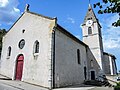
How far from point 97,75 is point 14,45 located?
56.3 feet

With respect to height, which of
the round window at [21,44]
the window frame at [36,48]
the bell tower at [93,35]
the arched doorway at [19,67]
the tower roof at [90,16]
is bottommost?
Answer: the arched doorway at [19,67]

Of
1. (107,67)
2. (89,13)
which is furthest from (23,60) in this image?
(89,13)

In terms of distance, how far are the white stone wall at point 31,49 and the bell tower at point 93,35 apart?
15.6 meters

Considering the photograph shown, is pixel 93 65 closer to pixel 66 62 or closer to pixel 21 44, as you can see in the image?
pixel 66 62

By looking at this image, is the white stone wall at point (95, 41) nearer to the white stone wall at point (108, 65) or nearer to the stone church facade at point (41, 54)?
the white stone wall at point (108, 65)

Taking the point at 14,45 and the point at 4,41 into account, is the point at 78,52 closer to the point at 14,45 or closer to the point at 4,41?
the point at 14,45

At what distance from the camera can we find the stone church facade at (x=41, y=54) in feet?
54.1

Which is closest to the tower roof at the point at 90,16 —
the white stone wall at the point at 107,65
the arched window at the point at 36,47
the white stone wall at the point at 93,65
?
the white stone wall at the point at 93,65

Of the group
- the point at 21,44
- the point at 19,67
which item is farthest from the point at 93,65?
the point at 19,67

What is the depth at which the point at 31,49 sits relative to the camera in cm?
1823

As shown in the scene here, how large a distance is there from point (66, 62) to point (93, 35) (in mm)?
15089

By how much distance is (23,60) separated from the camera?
18766mm

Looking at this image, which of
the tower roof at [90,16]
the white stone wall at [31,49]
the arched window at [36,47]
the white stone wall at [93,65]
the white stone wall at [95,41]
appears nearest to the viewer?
the white stone wall at [31,49]

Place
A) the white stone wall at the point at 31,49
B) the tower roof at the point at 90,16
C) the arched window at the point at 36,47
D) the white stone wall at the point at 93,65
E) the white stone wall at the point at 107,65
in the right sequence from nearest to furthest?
the white stone wall at the point at 31,49 → the arched window at the point at 36,47 → the white stone wall at the point at 93,65 → the white stone wall at the point at 107,65 → the tower roof at the point at 90,16
